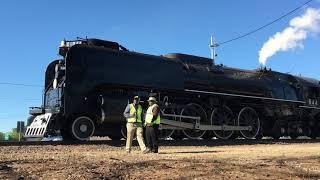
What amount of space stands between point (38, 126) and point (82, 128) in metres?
1.67

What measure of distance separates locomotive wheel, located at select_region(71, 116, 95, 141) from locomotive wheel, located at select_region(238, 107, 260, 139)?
755cm

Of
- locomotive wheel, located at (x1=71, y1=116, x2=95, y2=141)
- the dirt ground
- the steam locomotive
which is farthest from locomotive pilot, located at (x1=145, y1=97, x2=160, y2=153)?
the dirt ground

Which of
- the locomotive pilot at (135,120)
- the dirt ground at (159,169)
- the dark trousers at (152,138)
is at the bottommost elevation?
the dirt ground at (159,169)

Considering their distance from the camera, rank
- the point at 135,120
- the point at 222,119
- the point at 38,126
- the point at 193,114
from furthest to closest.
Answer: the point at 222,119
the point at 193,114
the point at 38,126
the point at 135,120

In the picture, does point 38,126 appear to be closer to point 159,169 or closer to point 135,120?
point 135,120

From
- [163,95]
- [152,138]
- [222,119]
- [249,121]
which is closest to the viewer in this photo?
[152,138]

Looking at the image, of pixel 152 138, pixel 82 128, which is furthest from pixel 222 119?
pixel 152 138

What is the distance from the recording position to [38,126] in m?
17.4

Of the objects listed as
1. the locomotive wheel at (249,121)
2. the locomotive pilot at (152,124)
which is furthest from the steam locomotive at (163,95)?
the locomotive pilot at (152,124)

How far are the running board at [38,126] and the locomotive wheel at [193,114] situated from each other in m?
5.32

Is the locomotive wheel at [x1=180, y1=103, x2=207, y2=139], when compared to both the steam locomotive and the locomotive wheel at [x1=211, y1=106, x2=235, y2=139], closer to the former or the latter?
the steam locomotive

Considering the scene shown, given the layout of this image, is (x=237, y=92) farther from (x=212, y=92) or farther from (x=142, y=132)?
(x=142, y=132)

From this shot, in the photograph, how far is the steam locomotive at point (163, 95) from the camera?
1688cm

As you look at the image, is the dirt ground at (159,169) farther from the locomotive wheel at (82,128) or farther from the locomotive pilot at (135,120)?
the locomotive wheel at (82,128)
